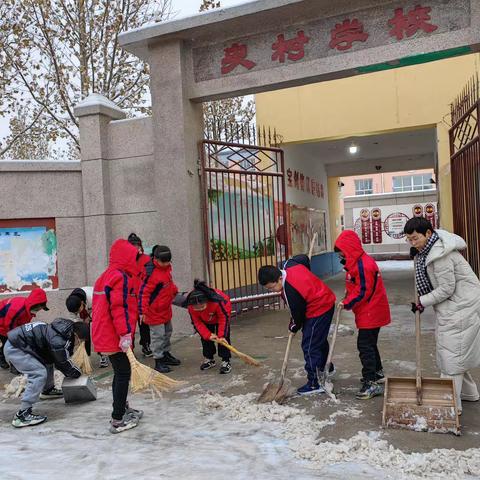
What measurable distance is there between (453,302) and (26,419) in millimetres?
3429

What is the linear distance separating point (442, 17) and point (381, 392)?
173 inches

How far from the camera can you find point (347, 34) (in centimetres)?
610

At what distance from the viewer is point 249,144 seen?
7840 millimetres

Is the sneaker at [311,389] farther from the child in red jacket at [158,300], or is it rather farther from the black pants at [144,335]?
the black pants at [144,335]

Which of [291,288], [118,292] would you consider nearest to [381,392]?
[291,288]

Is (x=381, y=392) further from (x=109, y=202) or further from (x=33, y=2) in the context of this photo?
(x=33, y=2)

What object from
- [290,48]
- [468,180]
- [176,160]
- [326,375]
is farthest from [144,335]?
[468,180]

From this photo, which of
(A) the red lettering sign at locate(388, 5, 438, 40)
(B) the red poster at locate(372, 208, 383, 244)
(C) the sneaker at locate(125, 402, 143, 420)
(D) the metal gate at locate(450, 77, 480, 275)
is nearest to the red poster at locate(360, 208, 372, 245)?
(B) the red poster at locate(372, 208, 383, 244)

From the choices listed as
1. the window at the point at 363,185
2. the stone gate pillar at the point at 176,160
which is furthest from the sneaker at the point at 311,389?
the window at the point at 363,185

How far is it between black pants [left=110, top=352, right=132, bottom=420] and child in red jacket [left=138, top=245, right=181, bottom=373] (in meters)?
1.58

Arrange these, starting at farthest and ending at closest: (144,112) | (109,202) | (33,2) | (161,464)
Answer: (144,112) < (33,2) < (109,202) < (161,464)

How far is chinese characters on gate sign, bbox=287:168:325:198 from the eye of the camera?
1166cm

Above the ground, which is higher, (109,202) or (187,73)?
(187,73)

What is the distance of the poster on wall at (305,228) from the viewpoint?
11.7 metres
